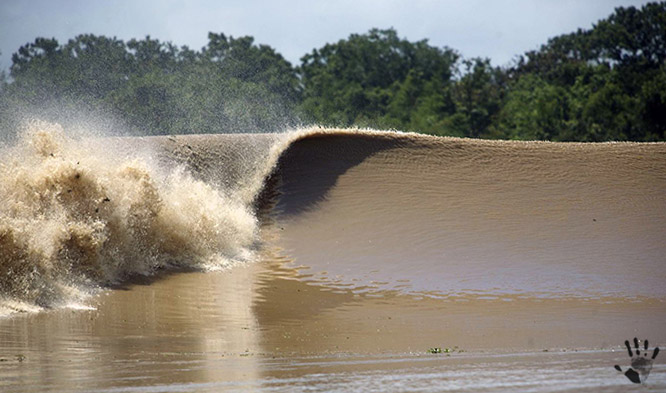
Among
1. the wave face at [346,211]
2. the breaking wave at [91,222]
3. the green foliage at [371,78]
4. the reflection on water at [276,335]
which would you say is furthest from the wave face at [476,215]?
the green foliage at [371,78]

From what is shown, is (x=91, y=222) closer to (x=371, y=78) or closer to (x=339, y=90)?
(x=339, y=90)

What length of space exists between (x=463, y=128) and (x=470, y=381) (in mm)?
36680

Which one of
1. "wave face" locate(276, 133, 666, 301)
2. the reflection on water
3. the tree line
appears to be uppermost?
the tree line

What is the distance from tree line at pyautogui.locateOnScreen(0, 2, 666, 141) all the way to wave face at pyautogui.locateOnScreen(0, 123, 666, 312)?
A: 11572 millimetres

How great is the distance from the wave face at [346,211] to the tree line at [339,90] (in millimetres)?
11572

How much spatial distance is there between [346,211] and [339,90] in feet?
128

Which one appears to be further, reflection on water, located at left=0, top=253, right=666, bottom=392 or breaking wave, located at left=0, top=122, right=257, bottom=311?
breaking wave, located at left=0, top=122, right=257, bottom=311

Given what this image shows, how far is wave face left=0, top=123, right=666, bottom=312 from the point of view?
9.65m

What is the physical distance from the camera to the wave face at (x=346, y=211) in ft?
31.7

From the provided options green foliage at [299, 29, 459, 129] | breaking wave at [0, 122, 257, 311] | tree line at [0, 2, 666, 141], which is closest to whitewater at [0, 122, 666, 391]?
breaking wave at [0, 122, 257, 311]

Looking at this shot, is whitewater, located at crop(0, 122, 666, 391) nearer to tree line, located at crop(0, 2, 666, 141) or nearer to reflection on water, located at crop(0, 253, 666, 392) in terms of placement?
reflection on water, located at crop(0, 253, 666, 392)

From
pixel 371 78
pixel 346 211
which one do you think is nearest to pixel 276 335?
pixel 346 211

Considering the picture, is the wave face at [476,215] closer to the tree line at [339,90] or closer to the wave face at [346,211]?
the wave face at [346,211]

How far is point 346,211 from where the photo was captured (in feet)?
42.3
